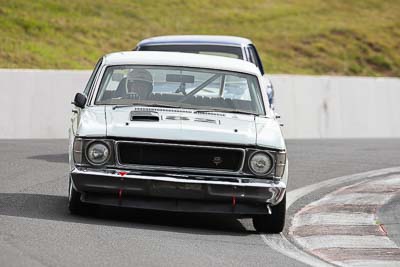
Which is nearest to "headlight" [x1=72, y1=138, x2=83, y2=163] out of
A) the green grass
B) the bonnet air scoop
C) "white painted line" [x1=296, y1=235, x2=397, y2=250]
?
the bonnet air scoop

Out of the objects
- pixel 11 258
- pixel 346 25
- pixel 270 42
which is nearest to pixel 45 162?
pixel 11 258

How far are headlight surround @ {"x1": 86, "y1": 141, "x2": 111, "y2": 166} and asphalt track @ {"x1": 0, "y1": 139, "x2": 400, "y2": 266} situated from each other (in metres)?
0.50

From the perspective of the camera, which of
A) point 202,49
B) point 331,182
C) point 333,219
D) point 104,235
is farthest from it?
point 202,49

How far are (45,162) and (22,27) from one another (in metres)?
19.3

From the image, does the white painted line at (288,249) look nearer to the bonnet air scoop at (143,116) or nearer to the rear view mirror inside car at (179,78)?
the bonnet air scoop at (143,116)

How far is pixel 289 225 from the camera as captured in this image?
437 inches

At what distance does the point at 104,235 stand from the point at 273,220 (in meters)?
1.70

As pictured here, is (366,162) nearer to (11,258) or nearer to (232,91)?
(232,91)

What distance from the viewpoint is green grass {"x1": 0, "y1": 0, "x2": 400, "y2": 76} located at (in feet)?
111

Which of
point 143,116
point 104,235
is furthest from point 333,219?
point 104,235

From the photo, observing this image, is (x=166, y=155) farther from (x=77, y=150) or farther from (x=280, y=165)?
(x=280, y=165)

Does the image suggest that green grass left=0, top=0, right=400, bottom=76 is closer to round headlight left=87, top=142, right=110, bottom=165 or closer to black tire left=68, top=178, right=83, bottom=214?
black tire left=68, top=178, right=83, bottom=214

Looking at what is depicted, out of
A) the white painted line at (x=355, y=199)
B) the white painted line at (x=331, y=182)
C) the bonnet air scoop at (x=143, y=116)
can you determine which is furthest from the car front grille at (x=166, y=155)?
the white painted line at (x=355, y=199)

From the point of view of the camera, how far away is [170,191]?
9844 mm
